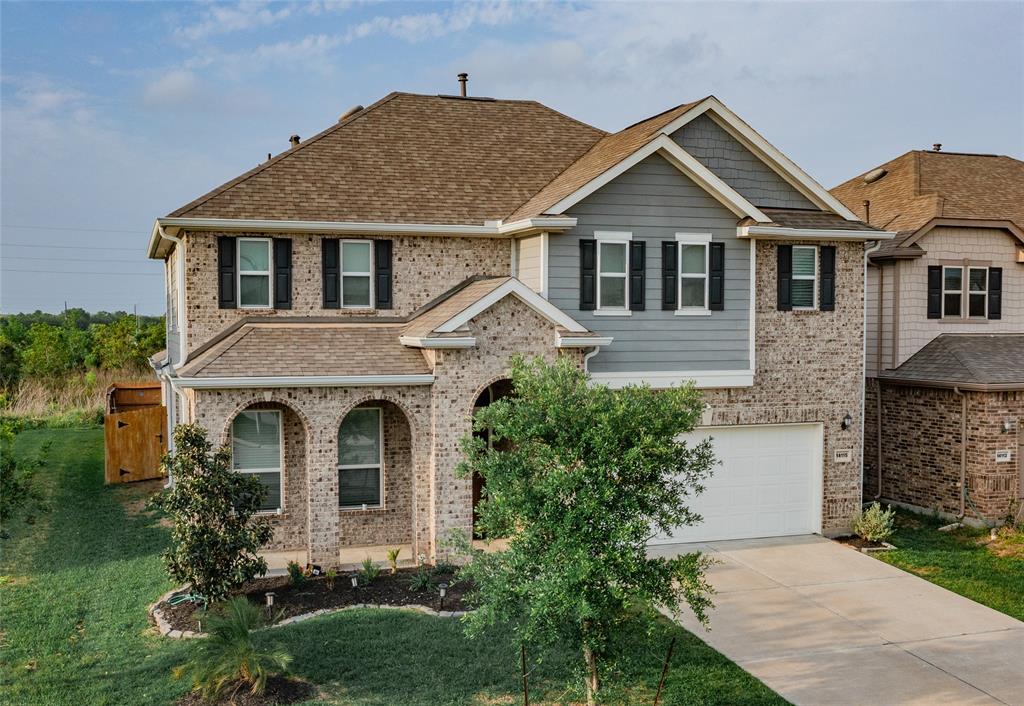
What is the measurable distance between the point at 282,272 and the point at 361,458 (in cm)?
363

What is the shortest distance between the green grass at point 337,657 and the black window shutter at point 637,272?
20.2ft

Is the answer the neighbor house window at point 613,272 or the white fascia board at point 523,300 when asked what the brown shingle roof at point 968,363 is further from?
the white fascia board at point 523,300

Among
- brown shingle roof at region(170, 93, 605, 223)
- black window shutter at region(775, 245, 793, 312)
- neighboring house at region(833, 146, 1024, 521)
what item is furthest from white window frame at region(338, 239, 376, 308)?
neighboring house at region(833, 146, 1024, 521)

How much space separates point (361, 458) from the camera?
1606 cm

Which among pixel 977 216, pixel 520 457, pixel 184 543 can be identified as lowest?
pixel 184 543

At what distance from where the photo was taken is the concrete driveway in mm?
10016

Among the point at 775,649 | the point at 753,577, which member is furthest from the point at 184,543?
the point at 753,577

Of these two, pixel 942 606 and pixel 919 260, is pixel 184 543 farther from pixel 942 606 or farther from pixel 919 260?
pixel 919 260

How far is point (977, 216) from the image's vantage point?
2008cm

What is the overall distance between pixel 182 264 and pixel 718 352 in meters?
9.68

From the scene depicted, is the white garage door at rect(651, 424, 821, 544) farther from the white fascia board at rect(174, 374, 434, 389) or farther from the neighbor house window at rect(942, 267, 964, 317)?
the white fascia board at rect(174, 374, 434, 389)

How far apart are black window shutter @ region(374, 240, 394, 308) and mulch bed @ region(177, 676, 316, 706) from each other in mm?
8377

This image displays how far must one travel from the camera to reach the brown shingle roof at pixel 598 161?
16094 millimetres

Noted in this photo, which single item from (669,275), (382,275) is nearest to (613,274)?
(669,275)
